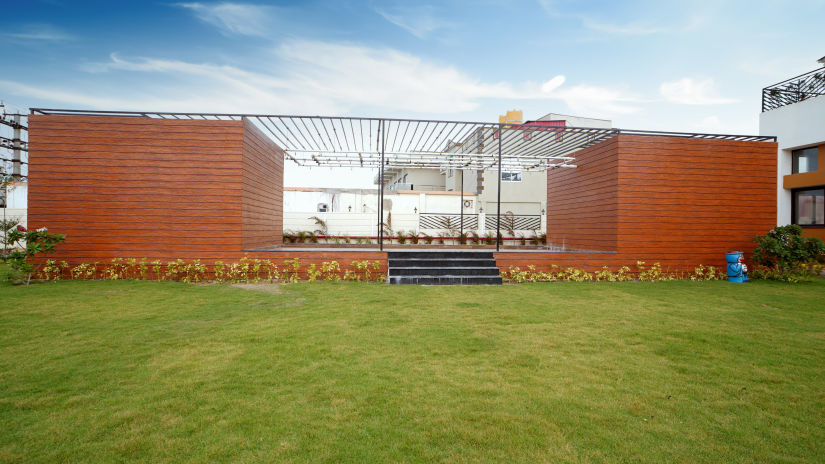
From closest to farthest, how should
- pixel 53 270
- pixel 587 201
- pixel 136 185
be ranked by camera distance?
pixel 53 270, pixel 136 185, pixel 587 201

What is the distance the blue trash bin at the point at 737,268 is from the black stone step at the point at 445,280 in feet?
18.0

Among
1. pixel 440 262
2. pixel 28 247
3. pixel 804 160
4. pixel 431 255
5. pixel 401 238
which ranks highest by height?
pixel 804 160

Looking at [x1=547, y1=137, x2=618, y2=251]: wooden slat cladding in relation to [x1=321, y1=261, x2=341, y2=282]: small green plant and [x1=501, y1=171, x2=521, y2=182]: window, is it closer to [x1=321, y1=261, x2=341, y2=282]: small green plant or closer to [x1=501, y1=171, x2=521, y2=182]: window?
[x1=321, y1=261, x2=341, y2=282]: small green plant

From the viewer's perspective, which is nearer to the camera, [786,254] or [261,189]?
[786,254]

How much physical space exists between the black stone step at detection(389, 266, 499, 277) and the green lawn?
8.04 feet

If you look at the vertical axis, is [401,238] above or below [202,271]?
above

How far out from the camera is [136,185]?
745 cm

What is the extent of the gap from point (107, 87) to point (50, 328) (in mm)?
11355

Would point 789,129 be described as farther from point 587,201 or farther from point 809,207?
point 587,201

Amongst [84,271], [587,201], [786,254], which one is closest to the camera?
[84,271]

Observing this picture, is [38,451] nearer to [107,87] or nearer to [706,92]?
[107,87]

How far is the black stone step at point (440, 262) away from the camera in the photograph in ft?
26.4

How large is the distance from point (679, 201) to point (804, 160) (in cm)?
731

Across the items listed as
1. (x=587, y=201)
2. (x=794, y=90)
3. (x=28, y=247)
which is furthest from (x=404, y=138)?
(x=794, y=90)
